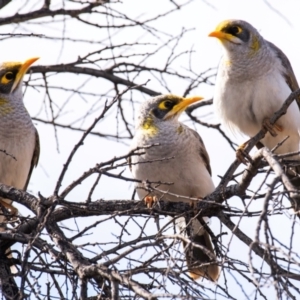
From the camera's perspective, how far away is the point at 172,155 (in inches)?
287

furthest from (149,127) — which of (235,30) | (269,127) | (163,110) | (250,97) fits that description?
(235,30)

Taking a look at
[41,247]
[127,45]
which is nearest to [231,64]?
[127,45]

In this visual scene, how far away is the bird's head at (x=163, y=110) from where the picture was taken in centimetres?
773

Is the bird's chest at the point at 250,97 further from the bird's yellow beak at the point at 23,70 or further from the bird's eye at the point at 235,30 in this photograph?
the bird's yellow beak at the point at 23,70

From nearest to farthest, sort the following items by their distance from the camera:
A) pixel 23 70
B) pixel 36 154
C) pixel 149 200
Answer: pixel 149 200 → pixel 23 70 → pixel 36 154

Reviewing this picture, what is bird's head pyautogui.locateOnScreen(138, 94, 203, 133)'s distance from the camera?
773 centimetres

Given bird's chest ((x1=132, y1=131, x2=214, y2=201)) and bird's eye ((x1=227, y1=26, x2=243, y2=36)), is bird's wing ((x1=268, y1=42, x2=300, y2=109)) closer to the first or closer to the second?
bird's eye ((x1=227, y1=26, x2=243, y2=36))

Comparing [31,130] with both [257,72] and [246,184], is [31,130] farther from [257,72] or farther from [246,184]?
[246,184]

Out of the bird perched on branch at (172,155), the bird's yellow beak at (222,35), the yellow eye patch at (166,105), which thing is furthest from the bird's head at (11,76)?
the bird's yellow beak at (222,35)

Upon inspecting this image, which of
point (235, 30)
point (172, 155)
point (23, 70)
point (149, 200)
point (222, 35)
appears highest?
point (235, 30)

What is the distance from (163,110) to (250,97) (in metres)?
0.88

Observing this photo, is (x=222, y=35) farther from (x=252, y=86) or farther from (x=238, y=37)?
(x=252, y=86)

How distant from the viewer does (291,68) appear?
26.4 ft

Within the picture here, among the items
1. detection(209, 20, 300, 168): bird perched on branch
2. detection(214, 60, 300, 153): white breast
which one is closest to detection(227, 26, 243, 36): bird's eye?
detection(209, 20, 300, 168): bird perched on branch
